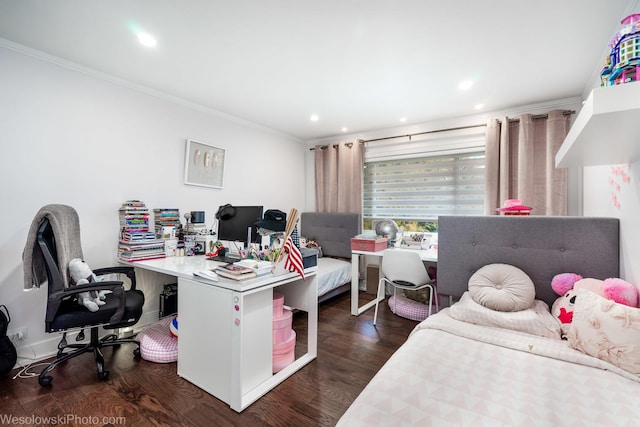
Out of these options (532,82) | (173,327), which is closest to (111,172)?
(173,327)

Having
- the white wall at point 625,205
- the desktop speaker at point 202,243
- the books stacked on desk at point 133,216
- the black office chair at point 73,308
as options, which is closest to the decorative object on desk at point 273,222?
the desktop speaker at point 202,243

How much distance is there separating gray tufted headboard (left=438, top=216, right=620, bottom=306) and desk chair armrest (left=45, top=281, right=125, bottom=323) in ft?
7.65

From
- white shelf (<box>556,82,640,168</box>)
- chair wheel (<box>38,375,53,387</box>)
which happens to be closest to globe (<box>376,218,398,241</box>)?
white shelf (<box>556,82,640,168</box>)

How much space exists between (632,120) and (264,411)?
2.03 m

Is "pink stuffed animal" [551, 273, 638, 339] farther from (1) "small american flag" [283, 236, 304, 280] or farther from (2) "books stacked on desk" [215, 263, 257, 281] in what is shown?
(2) "books stacked on desk" [215, 263, 257, 281]

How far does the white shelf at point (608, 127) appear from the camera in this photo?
2.49ft

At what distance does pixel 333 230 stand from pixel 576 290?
2786mm

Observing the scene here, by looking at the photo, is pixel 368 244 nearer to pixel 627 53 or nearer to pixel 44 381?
pixel 627 53

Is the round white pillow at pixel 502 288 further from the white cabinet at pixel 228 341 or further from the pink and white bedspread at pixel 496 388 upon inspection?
the white cabinet at pixel 228 341

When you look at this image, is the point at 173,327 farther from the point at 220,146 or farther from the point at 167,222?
the point at 220,146

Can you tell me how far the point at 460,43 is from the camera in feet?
6.41

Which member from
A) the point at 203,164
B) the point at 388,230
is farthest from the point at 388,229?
the point at 203,164

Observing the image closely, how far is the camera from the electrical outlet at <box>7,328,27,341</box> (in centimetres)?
202

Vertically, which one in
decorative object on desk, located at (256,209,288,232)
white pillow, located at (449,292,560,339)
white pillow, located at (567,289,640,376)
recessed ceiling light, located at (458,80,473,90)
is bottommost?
white pillow, located at (449,292,560,339)
